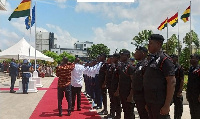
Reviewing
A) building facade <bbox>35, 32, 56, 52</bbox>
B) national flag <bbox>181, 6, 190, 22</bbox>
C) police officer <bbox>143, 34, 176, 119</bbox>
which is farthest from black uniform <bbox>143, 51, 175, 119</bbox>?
building facade <bbox>35, 32, 56, 52</bbox>

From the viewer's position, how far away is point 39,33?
150m

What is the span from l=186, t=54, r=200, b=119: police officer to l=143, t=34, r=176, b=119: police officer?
243 centimetres

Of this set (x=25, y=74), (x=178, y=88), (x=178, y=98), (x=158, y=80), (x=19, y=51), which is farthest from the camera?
(x=19, y=51)

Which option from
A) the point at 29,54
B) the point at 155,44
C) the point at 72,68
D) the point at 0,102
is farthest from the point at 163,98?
the point at 29,54

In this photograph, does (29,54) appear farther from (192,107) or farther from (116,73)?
(192,107)

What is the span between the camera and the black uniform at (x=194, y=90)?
19.7ft

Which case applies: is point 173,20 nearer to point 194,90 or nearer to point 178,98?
point 178,98

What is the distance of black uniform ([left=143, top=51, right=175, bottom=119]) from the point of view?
376 centimetres

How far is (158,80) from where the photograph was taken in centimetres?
382

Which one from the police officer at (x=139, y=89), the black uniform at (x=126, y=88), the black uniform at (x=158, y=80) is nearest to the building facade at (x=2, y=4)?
the black uniform at (x=126, y=88)

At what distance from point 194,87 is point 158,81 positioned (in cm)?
266

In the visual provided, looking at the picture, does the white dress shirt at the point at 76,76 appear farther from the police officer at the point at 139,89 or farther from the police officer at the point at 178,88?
the police officer at the point at 139,89

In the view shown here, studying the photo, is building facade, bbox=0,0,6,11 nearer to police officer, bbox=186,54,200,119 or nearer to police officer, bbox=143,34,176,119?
police officer, bbox=186,54,200,119

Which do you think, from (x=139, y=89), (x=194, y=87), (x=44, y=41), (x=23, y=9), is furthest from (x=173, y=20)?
(x=44, y=41)
